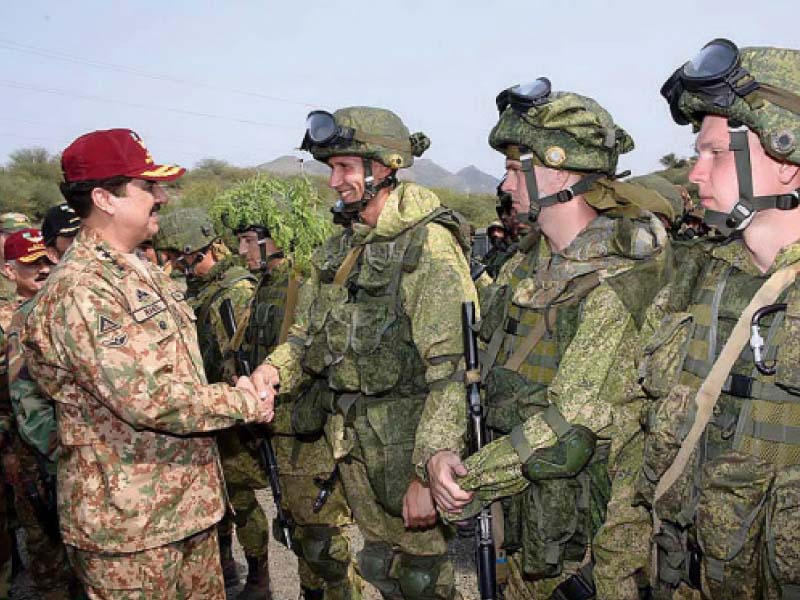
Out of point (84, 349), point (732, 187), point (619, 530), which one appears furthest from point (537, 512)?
point (84, 349)

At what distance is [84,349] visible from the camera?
9.21 feet

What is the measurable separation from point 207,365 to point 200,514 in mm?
2784

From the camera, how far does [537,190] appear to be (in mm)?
3020

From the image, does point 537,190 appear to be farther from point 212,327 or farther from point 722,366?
point 212,327

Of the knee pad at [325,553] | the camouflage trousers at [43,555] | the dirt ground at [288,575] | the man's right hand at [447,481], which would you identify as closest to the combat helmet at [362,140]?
the man's right hand at [447,481]

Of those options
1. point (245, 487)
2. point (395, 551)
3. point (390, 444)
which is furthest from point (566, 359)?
point (245, 487)

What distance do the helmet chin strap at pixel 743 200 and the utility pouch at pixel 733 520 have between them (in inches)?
28.2

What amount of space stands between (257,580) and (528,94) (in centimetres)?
414

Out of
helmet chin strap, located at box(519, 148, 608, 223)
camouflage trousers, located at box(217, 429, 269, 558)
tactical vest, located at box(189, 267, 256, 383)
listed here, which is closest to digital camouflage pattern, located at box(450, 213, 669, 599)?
helmet chin strap, located at box(519, 148, 608, 223)

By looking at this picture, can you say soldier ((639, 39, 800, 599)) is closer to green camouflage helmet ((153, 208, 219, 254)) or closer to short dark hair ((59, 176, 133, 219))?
short dark hair ((59, 176, 133, 219))

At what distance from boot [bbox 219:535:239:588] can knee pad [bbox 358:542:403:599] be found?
86.8 inches

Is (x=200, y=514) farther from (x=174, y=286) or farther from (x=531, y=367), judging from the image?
(x=531, y=367)

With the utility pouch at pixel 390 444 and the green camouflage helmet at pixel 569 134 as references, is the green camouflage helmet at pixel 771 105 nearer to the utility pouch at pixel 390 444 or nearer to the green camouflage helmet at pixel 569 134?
the green camouflage helmet at pixel 569 134

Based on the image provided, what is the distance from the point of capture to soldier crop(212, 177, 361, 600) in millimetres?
4410
